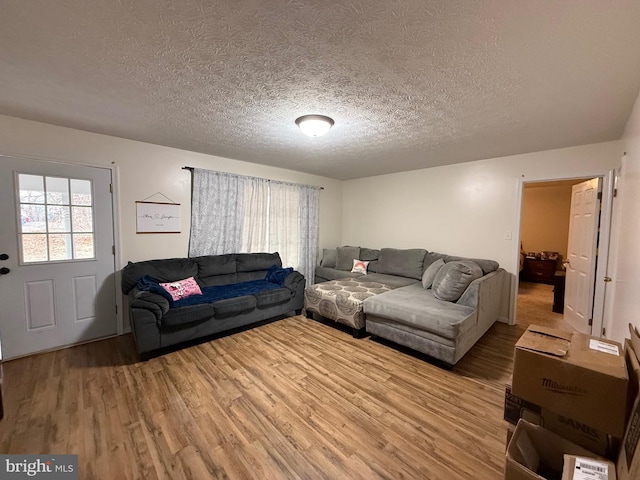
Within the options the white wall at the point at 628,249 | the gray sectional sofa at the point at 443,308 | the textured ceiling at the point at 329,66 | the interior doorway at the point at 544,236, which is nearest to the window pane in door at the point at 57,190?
the textured ceiling at the point at 329,66

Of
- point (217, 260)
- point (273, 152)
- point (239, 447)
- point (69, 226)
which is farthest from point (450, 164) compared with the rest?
point (69, 226)

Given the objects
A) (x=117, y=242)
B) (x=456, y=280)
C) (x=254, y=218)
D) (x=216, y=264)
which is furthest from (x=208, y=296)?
(x=456, y=280)

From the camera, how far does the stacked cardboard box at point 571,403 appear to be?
1.09 metres

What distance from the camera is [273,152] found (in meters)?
3.60

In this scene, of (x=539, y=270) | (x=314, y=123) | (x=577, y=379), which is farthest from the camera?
(x=539, y=270)

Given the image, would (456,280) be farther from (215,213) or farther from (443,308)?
(215,213)

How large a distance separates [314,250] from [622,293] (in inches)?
159

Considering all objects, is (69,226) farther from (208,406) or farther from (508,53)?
(508,53)

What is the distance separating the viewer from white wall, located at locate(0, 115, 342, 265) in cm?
259

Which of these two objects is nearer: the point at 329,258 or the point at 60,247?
the point at 60,247

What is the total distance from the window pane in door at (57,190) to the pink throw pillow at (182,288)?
1.35 meters

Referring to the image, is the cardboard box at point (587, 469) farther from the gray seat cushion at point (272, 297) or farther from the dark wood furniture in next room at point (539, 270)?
the dark wood furniture in next room at point (539, 270)

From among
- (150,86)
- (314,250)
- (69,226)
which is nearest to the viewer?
(150,86)

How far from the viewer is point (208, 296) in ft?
10.4
